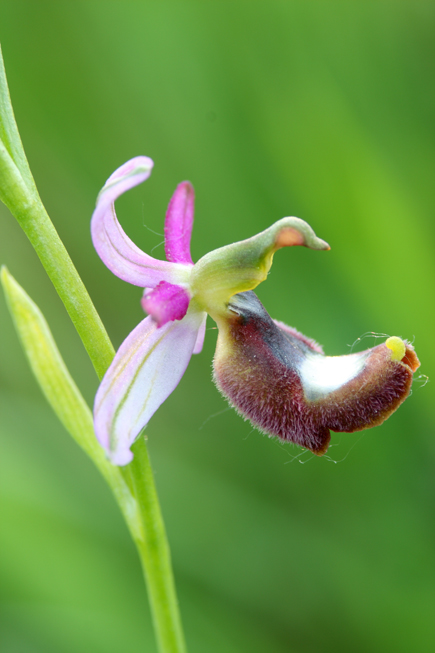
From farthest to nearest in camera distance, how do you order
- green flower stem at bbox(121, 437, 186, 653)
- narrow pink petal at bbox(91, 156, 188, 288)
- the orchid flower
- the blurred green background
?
the blurred green background < green flower stem at bbox(121, 437, 186, 653) < the orchid flower < narrow pink petal at bbox(91, 156, 188, 288)

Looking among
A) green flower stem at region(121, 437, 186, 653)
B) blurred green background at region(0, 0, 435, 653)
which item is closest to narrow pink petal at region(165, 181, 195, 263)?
green flower stem at region(121, 437, 186, 653)

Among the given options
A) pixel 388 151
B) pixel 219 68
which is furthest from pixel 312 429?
pixel 219 68

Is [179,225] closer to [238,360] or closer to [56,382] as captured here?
[238,360]

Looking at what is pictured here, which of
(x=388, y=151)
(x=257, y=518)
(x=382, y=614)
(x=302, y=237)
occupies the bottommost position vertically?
(x=382, y=614)

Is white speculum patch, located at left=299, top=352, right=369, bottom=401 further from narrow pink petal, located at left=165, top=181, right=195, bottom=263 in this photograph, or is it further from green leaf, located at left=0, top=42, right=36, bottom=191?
green leaf, located at left=0, top=42, right=36, bottom=191

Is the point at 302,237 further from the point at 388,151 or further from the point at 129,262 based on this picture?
the point at 388,151

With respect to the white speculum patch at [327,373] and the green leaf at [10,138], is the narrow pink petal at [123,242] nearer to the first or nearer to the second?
the green leaf at [10,138]

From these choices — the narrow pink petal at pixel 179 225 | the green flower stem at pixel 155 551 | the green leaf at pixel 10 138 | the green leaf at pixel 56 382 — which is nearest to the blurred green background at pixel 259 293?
the green flower stem at pixel 155 551

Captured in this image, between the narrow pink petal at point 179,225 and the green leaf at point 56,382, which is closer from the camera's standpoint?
the green leaf at point 56,382
